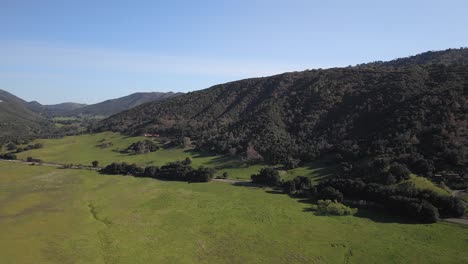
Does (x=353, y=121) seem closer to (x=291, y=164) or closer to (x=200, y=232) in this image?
(x=291, y=164)

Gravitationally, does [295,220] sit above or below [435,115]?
below

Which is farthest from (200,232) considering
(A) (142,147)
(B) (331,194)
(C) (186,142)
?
(A) (142,147)

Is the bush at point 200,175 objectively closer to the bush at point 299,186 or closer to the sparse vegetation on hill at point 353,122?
the sparse vegetation on hill at point 353,122

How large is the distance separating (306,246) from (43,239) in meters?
39.0

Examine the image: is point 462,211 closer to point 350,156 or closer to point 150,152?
point 350,156

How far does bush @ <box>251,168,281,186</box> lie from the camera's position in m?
89.1

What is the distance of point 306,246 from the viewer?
5391cm

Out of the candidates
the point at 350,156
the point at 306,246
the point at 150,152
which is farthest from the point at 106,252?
the point at 150,152

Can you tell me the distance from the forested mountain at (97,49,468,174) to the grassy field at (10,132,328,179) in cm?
733

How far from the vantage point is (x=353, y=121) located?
12381 centimetres

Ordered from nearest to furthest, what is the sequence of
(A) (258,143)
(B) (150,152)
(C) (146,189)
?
1. (C) (146,189)
2. (A) (258,143)
3. (B) (150,152)

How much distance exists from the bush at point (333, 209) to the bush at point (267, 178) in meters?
19.6

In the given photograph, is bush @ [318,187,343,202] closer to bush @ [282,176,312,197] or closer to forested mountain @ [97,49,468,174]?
bush @ [282,176,312,197]

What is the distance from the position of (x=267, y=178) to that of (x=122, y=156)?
64.8 m
